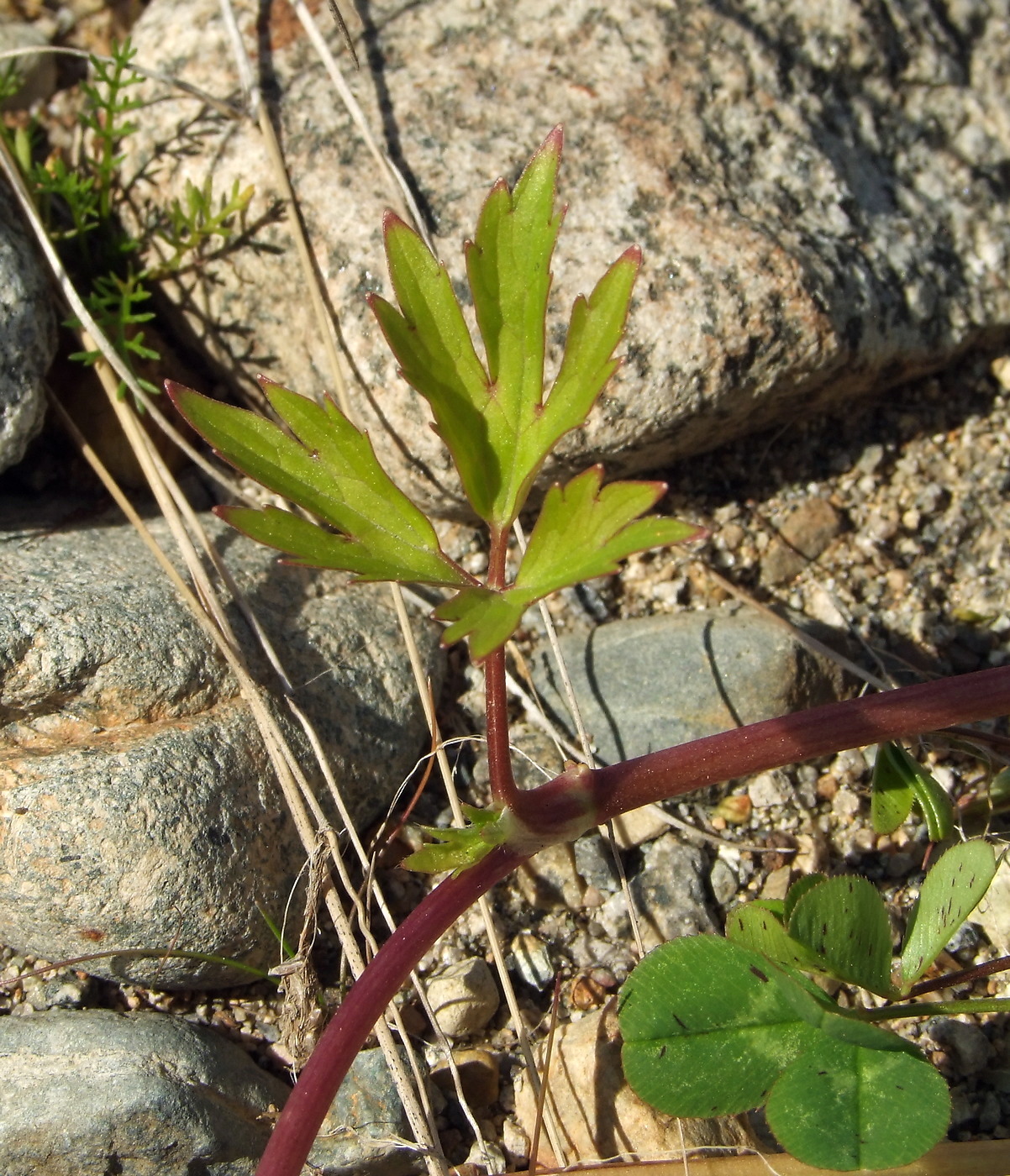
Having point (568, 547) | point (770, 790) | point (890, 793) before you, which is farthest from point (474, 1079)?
point (568, 547)

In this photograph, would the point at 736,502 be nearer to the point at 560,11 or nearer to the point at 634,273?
the point at 634,273

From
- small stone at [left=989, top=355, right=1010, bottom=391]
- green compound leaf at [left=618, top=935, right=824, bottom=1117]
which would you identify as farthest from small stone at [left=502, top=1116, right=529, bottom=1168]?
small stone at [left=989, top=355, right=1010, bottom=391]

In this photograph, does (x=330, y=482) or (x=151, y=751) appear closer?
(x=330, y=482)

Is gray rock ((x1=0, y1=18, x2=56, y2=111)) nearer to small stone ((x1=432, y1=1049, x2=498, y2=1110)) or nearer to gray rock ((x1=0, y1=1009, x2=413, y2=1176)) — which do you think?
gray rock ((x1=0, y1=1009, x2=413, y2=1176))

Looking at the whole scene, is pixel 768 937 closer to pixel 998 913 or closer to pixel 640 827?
pixel 640 827

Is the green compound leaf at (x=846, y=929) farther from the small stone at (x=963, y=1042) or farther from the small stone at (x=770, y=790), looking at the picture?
the small stone at (x=770, y=790)
